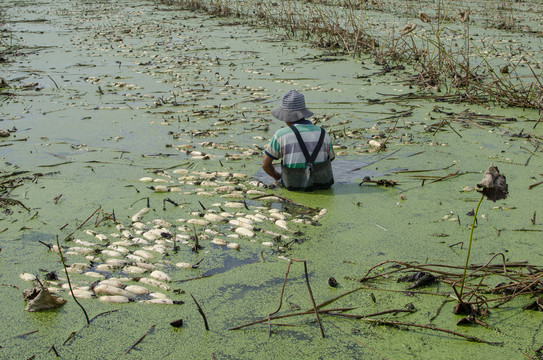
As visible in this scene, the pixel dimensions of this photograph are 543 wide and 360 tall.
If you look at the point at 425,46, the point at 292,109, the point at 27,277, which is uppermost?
the point at 425,46

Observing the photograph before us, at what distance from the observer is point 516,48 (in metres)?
9.12

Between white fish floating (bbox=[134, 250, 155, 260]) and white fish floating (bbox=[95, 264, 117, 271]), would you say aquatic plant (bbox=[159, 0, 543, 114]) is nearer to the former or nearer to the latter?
white fish floating (bbox=[134, 250, 155, 260])

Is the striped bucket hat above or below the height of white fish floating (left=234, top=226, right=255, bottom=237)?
above

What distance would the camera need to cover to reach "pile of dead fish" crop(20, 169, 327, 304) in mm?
2812

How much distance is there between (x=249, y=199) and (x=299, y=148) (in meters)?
0.53

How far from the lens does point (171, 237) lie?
3365 millimetres

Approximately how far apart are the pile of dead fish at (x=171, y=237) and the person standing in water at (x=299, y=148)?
0.85ft

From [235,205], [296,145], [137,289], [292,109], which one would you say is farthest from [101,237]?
[292,109]

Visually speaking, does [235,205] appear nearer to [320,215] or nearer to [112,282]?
[320,215]

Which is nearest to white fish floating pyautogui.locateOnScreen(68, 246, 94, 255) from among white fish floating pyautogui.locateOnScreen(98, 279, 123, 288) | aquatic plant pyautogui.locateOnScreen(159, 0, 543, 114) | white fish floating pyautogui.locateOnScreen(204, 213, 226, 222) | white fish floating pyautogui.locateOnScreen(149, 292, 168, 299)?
white fish floating pyautogui.locateOnScreen(98, 279, 123, 288)

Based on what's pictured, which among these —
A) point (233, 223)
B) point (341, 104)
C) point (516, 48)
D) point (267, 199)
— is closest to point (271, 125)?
point (341, 104)

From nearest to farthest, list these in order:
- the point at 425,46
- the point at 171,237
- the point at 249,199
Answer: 1. the point at 171,237
2. the point at 249,199
3. the point at 425,46

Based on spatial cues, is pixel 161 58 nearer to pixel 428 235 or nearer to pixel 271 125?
pixel 271 125

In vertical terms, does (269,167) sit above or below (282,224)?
above
